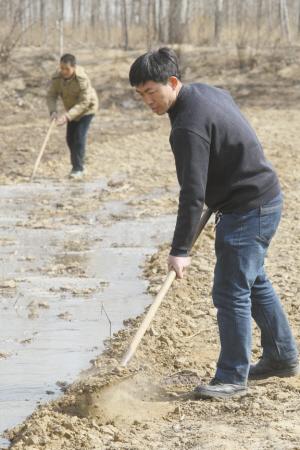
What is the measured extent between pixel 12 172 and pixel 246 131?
9.09 metres

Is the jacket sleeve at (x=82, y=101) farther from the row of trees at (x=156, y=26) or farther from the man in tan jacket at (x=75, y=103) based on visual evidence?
the row of trees at (x=156, y=26)

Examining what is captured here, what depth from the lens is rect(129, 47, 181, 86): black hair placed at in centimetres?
427

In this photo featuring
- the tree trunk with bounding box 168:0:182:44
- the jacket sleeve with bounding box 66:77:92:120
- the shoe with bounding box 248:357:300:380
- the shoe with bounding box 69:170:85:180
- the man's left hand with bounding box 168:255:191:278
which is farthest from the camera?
the tree trunk with bounding box 168:0:182:44

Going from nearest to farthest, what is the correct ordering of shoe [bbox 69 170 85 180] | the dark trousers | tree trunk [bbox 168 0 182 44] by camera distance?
the dark trousers < shoe [bbox 69 170 85 180] < tree trunk [bbox 168 0 182 44]

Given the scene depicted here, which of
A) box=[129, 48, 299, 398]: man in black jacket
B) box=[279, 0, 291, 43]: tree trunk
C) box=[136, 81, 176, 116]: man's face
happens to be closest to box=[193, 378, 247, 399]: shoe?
box=[129, 48, 299, 398]: man in black jacket

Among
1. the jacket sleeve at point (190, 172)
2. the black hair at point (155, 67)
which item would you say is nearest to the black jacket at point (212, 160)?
the jacket sleeve at point (190, 172)

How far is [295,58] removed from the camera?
87.1 ft

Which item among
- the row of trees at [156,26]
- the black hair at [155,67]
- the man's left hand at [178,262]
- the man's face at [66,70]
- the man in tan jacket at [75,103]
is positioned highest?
the black hair at [155,67]

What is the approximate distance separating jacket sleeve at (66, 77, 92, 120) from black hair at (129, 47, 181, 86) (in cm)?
788

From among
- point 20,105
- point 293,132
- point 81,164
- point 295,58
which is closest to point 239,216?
point 81,164

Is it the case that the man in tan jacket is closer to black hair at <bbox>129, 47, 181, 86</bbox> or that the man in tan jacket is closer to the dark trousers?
the dark trousers

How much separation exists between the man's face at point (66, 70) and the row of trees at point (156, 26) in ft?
36.3

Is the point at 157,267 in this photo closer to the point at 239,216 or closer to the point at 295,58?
the point at 239,216

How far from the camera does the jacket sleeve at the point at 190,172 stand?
Result: 14.0 feet
